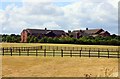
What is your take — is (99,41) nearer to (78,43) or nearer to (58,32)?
(78,43)

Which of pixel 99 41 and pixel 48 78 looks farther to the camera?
pixel 99 41

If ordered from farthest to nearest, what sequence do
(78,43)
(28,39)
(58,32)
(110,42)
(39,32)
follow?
(58,32)
(39,32)
(28,39)
(78,43)
(110,42)

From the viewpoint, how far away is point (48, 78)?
1549 cm

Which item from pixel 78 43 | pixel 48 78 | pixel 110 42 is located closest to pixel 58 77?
pixel 48 78

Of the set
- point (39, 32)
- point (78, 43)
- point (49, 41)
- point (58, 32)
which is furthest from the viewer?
point (58, 32)

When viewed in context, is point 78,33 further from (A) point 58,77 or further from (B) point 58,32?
(A) point 58,77

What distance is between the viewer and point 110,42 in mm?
87250

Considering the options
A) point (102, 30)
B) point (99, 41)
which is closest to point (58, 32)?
point (102, 30)

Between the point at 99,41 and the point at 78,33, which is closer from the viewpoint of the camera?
the point at 99,41

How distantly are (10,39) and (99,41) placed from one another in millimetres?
45663

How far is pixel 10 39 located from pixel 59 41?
1226 inches

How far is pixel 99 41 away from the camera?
91.5 metres

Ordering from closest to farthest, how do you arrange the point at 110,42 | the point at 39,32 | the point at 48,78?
the point at 48,78
the point at 110,42
the point at 39,32

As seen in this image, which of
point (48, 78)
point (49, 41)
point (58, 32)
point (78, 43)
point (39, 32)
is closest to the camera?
point (48, 78)
